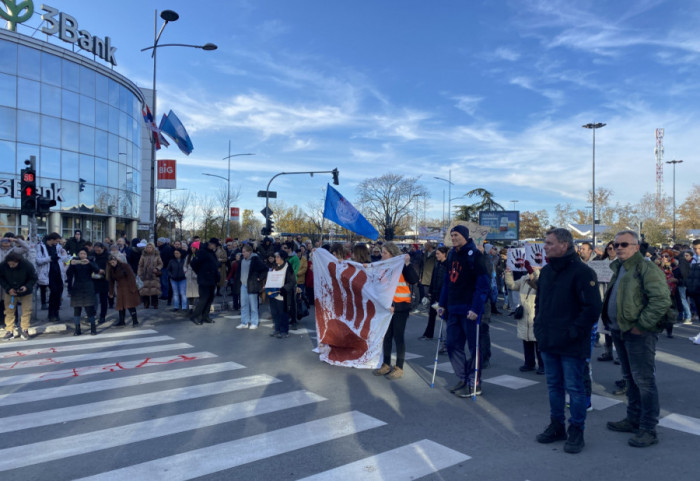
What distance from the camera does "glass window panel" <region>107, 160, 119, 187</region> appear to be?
123ft

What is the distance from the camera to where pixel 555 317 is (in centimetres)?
448

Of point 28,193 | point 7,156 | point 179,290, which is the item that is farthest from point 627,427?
point 7,156

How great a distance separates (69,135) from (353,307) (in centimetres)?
3367

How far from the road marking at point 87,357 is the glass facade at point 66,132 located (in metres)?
24.0

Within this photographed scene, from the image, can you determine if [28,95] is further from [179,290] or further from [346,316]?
[346,316]

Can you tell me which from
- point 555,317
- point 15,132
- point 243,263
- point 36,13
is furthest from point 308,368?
point 36,13

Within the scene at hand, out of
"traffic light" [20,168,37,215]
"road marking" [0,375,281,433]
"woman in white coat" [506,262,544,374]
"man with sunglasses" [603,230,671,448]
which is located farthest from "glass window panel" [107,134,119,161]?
"man with sunglasses" [603,230,671,448]

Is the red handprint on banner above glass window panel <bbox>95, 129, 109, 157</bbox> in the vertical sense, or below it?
Answer: below

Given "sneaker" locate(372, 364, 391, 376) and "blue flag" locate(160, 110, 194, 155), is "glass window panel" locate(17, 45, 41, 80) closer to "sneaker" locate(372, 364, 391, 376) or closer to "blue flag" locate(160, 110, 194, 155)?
"blue flag" locate(160, 110, 194, 155)

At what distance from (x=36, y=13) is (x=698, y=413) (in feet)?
134

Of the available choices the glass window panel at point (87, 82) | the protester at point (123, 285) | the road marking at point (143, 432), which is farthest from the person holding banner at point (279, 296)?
the glass window panel at point (87, 82)

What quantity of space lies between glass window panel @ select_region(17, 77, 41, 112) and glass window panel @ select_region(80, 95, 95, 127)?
2973 mm

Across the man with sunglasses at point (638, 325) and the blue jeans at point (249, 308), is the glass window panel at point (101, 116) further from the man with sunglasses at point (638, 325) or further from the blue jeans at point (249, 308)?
the man with sunglasses at point (638, 325)

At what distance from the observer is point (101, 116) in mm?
36281
